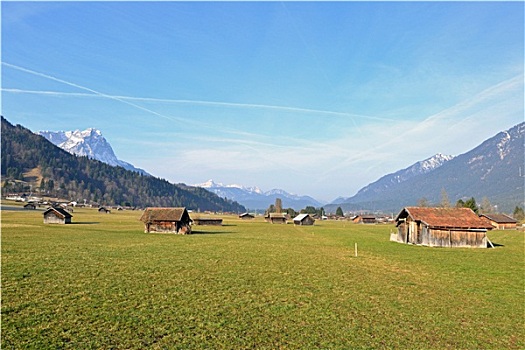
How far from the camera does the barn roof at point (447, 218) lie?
49.4 meters

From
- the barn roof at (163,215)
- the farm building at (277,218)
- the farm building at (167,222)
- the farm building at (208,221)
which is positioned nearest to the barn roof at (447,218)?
the farm building at (167,222)

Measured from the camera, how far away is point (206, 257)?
1297 inches

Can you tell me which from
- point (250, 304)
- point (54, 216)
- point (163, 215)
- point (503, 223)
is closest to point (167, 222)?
point (163, 215)

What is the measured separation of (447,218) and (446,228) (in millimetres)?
2151

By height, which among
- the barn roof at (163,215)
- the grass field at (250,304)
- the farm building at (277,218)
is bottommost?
the farm building at (277,218)

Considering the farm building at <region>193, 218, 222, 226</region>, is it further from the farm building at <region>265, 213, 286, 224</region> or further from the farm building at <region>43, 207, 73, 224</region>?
the farm building at <region>265, 213, 286, 224</region>

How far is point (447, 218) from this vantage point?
51.1 metres

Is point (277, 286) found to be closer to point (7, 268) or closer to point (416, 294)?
point (416, 294)

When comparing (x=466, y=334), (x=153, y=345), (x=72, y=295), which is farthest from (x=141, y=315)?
(x=466, y=334)

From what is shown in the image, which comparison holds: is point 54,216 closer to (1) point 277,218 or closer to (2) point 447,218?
(1) point 277,218

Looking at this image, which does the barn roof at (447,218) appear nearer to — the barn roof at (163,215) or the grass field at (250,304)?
the grass field at (250,304)

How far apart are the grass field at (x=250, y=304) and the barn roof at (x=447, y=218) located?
19.0 meters

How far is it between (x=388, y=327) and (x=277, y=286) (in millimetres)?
7769

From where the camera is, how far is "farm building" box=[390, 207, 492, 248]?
162ft
